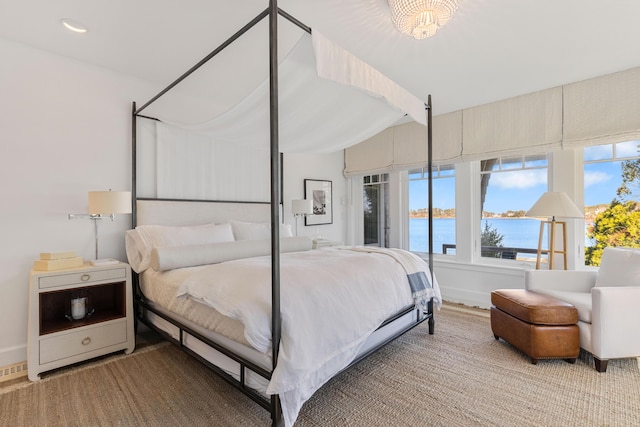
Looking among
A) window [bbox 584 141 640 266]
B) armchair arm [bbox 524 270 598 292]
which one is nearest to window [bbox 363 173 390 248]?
armchair arm [bbox 524 270 598 292]

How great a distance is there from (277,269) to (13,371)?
8.25 feet

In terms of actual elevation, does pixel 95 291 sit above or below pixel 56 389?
above

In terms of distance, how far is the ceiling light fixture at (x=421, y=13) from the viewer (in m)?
1.78

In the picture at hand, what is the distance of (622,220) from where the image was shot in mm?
3213

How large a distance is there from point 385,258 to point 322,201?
104 inches

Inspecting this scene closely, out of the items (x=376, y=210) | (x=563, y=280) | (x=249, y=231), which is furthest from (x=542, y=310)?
(x=376, y=210)

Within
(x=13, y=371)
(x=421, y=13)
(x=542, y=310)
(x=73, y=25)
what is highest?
(x=73, y=25)

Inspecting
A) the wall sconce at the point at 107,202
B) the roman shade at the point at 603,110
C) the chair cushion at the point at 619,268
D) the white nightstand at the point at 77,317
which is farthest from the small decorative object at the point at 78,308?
the roman shade at the point at 603,110

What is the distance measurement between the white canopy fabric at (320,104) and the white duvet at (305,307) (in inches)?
45.8

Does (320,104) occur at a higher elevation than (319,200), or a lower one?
higher

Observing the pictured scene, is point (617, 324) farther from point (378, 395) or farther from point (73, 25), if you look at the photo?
point (73, 25)

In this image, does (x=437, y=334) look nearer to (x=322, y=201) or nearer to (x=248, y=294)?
(x=248, y=294)

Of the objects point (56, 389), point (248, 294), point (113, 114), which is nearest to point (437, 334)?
point (248, 294)

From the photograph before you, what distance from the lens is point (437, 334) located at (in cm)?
301
